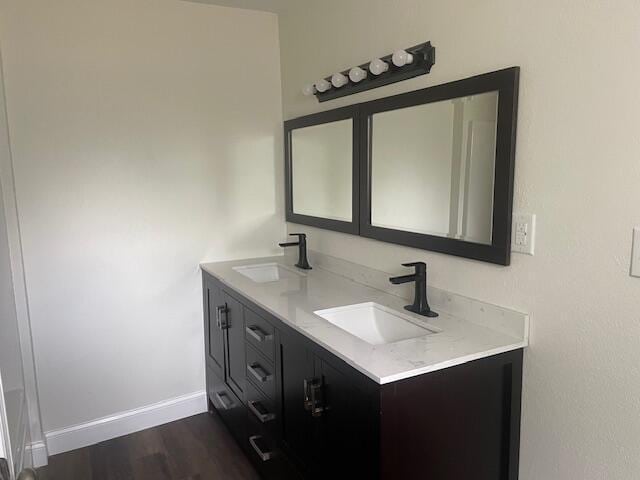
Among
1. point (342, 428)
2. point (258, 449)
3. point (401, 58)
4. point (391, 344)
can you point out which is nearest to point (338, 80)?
point (401, 58)

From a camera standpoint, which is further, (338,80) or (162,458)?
(162,458)

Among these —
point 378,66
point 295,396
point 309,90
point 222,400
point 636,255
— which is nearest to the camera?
point 636,255

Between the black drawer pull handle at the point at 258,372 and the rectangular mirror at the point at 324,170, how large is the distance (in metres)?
0.74

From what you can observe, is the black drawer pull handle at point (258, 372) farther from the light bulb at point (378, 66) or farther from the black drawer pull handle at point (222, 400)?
the light bulb at point (378, 66)

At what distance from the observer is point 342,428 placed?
1.47 metres

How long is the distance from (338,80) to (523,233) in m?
1.10

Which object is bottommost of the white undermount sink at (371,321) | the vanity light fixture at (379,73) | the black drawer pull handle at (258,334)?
the black drawer pull handle at (258,334)

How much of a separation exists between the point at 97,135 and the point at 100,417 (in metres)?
1.46

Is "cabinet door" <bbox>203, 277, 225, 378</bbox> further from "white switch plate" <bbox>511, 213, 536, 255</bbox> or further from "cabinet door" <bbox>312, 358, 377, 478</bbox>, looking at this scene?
"white switch plate" <bbox>511, 213, 536, 255</bbox>

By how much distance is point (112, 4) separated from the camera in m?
2.38

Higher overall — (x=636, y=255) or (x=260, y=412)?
(x=636, y=255)

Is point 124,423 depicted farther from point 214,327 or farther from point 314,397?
point 314,397

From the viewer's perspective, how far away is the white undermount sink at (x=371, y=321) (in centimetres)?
181

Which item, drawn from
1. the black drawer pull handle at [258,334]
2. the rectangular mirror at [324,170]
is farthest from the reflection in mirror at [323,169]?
the black drawer pull handle at [258,334]
